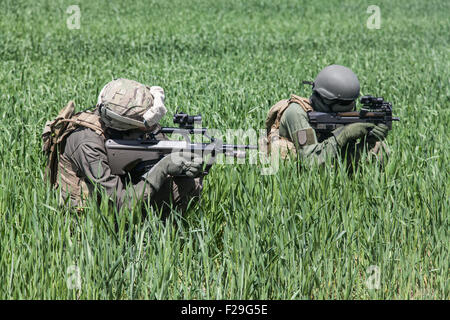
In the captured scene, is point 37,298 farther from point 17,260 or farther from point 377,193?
point 377,193

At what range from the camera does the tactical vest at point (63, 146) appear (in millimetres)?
3885

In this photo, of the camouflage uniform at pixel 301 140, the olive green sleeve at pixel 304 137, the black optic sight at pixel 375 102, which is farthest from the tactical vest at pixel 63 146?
the black optic sight at pixel 375 102

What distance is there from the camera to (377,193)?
13.9ft

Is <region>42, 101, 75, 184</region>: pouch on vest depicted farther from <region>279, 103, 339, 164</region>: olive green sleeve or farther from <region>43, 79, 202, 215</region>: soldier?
<region>279, 103, 339, 164</region>: olive green sleeve

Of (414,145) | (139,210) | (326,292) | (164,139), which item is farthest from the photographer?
(414,145)

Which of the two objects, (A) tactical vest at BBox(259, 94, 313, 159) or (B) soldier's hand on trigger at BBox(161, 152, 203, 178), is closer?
(B) soldier's hand on trigger at BBox(161, 152, 203, 178)

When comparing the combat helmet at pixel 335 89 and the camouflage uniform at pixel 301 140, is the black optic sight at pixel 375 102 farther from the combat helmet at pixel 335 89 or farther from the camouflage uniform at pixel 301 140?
the camouflage uniform at pixel 301 140

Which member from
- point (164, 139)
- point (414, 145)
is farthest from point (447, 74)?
point (164, 139)

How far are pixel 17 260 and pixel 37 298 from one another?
0.79 feet

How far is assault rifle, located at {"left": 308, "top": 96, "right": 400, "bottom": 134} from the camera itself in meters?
4.75

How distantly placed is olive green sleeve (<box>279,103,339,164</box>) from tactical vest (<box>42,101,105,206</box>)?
1579mm

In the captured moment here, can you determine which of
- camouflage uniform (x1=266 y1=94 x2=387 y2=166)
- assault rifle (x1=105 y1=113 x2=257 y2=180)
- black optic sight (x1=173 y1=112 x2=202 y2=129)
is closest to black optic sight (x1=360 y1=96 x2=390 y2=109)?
camouflage uniform (x1=266 y1=94 x2=387 y2=166)

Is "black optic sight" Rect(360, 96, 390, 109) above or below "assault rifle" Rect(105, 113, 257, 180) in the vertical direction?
above

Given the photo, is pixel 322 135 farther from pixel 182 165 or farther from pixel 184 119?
pixel 182 165
